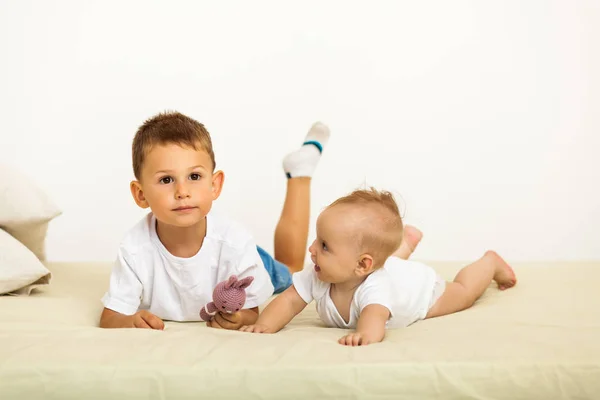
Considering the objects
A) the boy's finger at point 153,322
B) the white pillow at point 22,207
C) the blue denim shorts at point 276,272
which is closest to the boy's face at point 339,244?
the boy's finger at point 153,322

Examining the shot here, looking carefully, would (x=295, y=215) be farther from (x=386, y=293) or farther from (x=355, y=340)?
(x=355, y=340)

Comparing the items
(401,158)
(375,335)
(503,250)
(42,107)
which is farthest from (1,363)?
(503,250)

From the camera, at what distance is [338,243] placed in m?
1.94

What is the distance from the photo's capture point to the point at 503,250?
13.9 ft

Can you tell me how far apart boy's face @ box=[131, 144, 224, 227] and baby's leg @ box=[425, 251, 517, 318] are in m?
0.73

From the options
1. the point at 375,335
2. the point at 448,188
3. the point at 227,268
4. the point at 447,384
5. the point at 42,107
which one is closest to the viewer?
the point at 447,384

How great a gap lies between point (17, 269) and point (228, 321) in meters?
0.66

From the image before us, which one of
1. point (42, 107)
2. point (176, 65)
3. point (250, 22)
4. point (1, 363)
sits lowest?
point (1, 363)

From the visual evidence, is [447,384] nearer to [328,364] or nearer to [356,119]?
[328,364]

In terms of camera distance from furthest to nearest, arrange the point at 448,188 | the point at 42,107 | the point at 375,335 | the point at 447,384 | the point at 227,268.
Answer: the point at 448,188, the point at 42,107, the point at 227,268, the point at 375,335, the point at 447,384

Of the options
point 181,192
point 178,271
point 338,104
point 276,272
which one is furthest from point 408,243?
point 338,104

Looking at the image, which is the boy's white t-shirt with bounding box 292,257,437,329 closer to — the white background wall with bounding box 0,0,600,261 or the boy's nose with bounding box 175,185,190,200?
the boy's nose with bounding box 175,185,190,200

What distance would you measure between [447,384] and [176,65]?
9.11 feet

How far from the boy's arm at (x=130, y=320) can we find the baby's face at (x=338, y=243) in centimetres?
45
